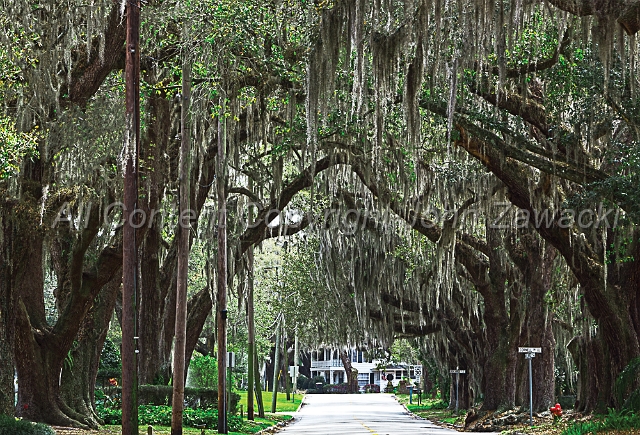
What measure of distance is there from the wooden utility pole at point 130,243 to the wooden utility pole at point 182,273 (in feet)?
12.7

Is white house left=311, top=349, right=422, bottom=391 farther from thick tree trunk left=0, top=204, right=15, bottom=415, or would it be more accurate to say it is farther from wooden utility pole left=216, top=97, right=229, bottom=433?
thick tree trunk left=0, top=204, right=15, bottom=415

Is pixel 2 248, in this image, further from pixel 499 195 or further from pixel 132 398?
pixel 499 195

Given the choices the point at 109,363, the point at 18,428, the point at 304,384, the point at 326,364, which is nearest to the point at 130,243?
the point at 18,428

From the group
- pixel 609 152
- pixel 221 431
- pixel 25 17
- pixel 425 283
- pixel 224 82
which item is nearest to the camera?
pixel 25 17

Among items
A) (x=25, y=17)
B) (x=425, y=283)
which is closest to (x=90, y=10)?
(x=25, y=17)

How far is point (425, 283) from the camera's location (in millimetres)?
30641

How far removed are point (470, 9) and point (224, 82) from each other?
234 inches

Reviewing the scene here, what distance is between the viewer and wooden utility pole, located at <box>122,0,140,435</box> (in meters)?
13.2

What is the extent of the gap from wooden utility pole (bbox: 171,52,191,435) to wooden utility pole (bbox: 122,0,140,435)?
3.88 meters

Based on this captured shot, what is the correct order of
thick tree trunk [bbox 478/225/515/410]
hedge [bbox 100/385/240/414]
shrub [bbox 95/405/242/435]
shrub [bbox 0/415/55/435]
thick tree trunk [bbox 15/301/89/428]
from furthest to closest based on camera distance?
thick tree trunk [bbox 478/225/515/410]
hedge [bbox 100/385/240/414]
shrub [bbox 95/405/242/435]
thick tree trunk [bbox 15/301/89/428]
shrub [bbox 0/415/55/435]

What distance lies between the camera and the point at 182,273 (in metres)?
19.4

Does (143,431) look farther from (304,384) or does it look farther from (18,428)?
(304,384)

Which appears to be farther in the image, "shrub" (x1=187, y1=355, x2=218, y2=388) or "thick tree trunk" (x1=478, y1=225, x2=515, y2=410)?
"shrub" (x1=187, y1=355, x2=218, y2=388)

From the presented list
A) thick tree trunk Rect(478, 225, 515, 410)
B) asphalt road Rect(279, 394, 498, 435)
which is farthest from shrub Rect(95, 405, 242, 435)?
thick tree trunk Rect(478, 225, 515, 410)
